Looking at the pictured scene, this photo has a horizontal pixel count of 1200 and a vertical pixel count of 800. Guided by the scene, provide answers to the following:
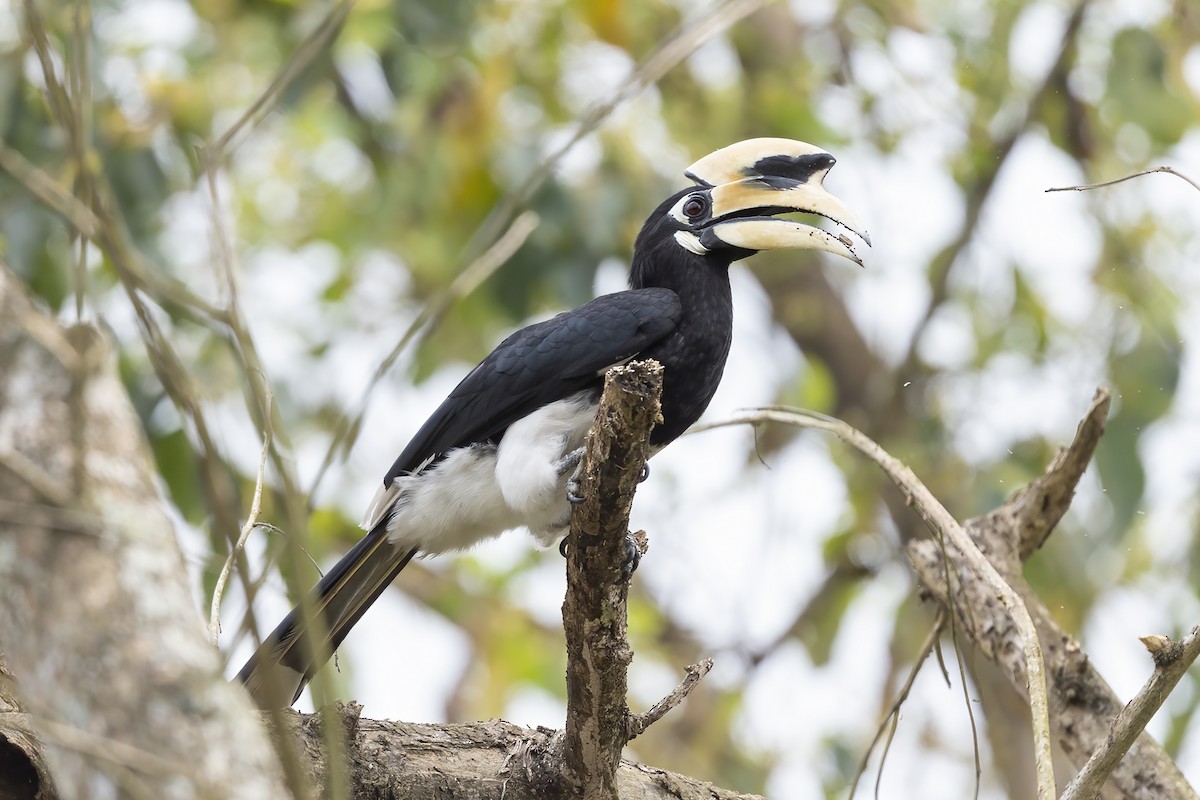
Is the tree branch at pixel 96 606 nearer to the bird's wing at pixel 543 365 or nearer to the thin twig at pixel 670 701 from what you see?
the thin twig at pixel 670 701

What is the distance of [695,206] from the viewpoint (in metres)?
3.54

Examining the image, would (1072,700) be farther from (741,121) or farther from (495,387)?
(741,121)

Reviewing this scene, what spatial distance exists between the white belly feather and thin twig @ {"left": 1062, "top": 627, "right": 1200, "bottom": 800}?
1344mm

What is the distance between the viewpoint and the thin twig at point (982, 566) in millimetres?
2166

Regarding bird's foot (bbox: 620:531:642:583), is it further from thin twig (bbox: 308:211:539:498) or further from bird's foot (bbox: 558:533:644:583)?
thin twig (bbox: 308:211:539:498)

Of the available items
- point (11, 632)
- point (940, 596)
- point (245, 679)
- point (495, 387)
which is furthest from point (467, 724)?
point (11, 632)

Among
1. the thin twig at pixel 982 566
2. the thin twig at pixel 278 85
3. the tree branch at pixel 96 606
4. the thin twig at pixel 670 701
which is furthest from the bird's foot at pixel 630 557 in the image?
the tree branch at pixel 96 606

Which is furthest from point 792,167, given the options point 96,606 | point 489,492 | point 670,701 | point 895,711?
point 96,606

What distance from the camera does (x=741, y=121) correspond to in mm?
6441

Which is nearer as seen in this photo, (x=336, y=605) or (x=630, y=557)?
(x=630, y=557)

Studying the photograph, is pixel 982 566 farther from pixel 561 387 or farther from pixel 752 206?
pixel 752 206

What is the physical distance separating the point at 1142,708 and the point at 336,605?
6.21 feet

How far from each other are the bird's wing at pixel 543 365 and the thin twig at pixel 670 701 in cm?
89

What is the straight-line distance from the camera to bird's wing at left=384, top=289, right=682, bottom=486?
10.3 ft
